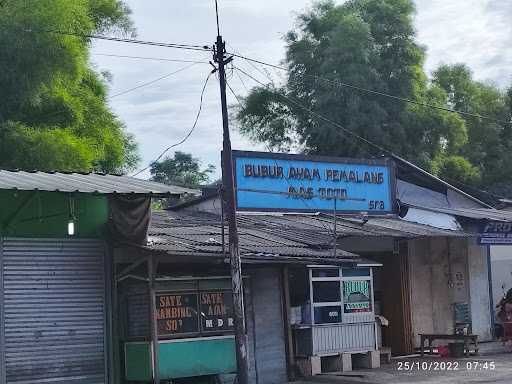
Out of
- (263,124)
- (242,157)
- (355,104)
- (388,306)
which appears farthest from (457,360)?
(263,124)

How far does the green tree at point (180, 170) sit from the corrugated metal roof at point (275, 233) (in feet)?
108

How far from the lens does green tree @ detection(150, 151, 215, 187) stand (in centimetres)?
5556

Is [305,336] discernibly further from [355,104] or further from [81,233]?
[355,104]

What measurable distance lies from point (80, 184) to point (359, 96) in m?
25.2

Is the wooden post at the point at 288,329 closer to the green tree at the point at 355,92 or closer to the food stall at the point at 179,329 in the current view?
the food stall at the point at 179,329

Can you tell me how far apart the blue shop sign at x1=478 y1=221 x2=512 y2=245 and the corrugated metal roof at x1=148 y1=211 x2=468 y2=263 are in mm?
1431

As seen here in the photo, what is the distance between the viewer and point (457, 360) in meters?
21.1

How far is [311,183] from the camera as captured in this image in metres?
22.1

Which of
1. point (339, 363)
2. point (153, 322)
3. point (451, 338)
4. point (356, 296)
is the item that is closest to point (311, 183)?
point (356, 296)

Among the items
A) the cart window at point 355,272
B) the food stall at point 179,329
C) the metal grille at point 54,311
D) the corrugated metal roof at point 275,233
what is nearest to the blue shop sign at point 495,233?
the corrugated metal roof at point 275,233

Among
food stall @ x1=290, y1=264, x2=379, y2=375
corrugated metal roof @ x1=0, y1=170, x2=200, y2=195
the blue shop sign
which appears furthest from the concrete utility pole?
the blue shop sign

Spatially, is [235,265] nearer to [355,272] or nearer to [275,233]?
[275,233]

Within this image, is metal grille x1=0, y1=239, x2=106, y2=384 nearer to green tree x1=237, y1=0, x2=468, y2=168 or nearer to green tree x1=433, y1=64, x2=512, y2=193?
green tree x1=237, y1=0, x2=468, y2=168

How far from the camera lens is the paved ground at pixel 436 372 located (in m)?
17.7
